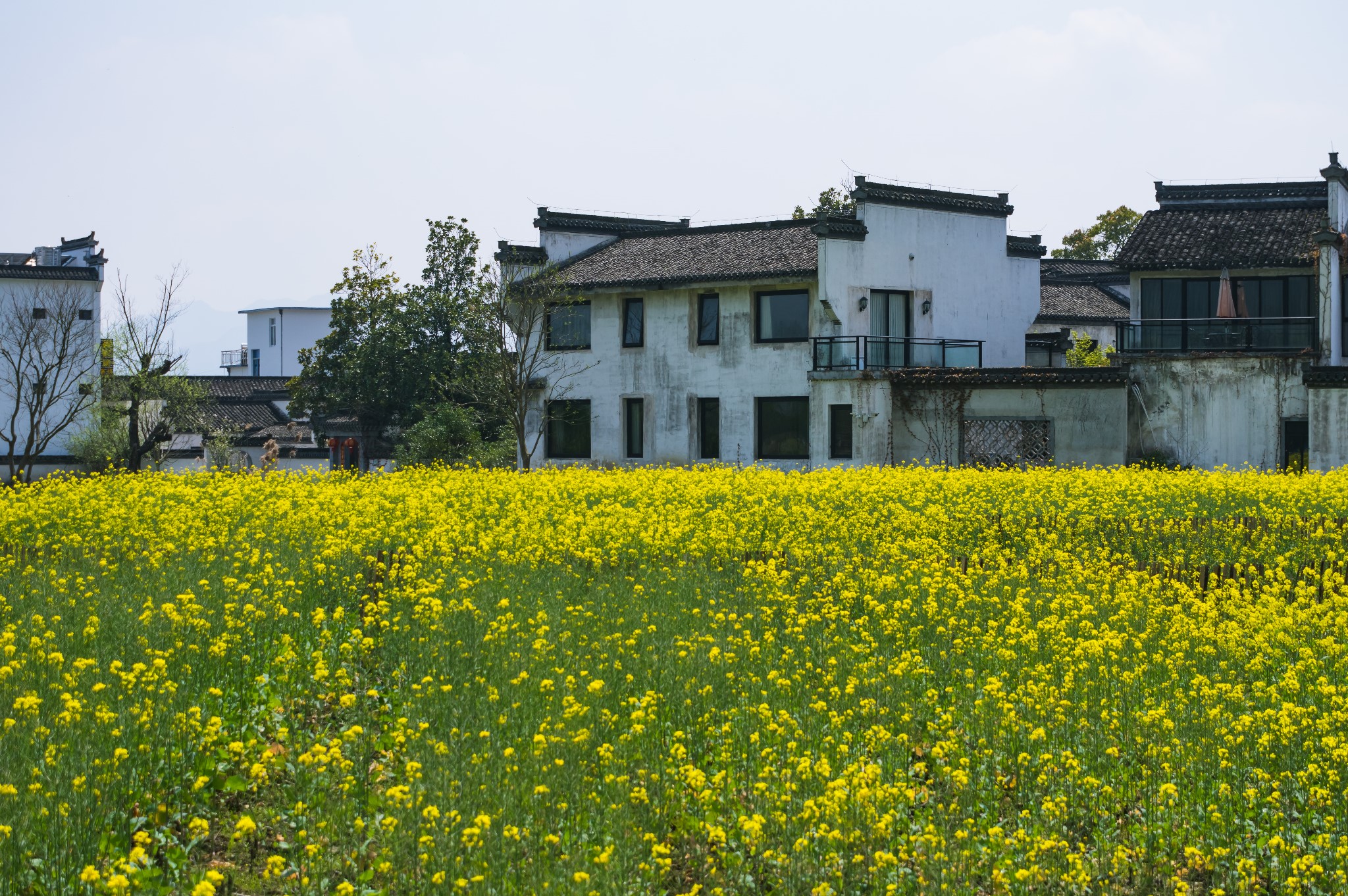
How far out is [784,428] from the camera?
112 feet

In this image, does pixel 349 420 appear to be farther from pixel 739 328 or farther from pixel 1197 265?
pixel 1197 265

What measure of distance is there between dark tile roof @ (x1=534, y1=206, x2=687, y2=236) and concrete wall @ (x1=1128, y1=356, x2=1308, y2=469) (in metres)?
14.6

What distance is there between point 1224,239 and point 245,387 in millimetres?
40361

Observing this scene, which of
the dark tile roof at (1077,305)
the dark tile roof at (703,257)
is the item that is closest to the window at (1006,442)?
the dark tile roof at (703,257)

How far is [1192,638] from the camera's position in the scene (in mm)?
10422

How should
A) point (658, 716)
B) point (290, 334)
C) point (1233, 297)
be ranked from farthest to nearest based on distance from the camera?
point (290, 334) → point (1233, 297) → point (658, 716)


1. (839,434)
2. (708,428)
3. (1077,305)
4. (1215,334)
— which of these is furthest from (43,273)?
(1215,334)

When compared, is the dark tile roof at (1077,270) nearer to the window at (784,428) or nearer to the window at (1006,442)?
the window at (784,428)

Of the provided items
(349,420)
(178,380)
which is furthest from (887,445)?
(178,380)

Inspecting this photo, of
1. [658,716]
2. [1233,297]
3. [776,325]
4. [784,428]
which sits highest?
[1233,297]

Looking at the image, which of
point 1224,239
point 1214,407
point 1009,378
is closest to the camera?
point 1214,407

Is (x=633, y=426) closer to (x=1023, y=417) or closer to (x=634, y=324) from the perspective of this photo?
(x=634, y=324)

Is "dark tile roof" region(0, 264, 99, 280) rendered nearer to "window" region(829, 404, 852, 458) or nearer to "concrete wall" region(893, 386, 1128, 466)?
"window" region(829, 404, 852, 458)

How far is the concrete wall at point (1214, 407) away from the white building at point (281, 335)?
202 ft
